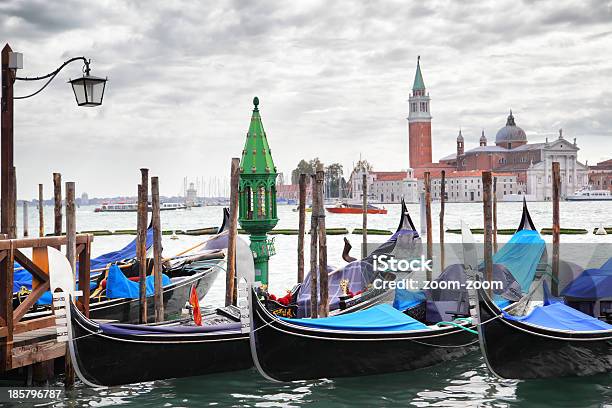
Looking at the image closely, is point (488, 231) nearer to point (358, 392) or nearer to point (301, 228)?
point (358, 392)

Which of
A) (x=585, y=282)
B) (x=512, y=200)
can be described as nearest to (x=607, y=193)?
(x=512, y=200)

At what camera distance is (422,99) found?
282ft

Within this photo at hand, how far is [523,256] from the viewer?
8.55 m

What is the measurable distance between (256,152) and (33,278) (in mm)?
3614

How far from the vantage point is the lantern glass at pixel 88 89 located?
4.90 metres

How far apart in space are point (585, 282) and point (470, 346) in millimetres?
1109

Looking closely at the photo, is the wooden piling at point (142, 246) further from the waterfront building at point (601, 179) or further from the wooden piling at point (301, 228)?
the waterfront building at point (601, 179)

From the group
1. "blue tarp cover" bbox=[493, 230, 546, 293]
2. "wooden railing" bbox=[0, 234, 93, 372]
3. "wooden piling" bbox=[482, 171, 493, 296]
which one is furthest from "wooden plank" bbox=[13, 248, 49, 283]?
"blue tarp cover" bbox=[493, 230, 546, 293]

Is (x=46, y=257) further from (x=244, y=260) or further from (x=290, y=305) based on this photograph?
(x=290, y=305)

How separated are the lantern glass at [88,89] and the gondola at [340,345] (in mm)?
1697

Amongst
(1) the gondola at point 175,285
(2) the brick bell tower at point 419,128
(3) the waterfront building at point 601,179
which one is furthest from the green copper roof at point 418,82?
(1) the gondola at point 175,285

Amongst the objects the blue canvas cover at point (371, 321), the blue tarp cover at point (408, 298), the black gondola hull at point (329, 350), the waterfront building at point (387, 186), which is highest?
the waterfront building at point (387, 186)

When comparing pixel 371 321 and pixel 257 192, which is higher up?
pixel 257 192

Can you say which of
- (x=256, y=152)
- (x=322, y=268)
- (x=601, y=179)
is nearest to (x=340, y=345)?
(x=322, y=268)
